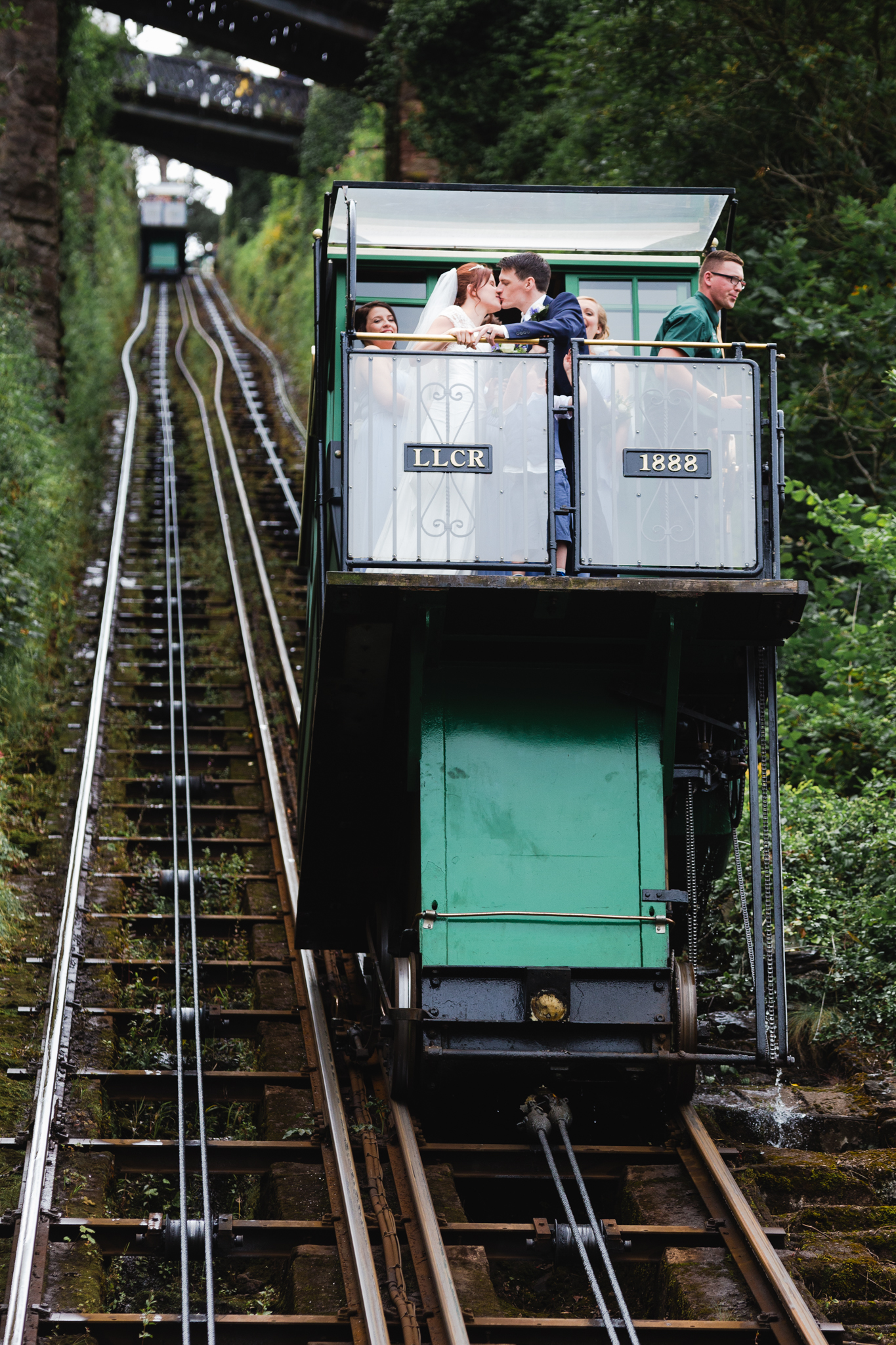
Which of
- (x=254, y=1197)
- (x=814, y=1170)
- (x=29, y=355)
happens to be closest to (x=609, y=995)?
(x=814, y=1170)

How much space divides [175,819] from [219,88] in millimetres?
37725

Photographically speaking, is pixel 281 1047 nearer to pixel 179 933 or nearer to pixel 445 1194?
pixel 179 933

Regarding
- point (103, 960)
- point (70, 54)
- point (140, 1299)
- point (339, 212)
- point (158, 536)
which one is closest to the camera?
point (140, 1299)

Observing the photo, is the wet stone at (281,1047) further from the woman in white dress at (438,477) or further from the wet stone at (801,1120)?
the woman in white dress at (438,477)

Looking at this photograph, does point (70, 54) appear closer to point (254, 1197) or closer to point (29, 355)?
point (29, 355)

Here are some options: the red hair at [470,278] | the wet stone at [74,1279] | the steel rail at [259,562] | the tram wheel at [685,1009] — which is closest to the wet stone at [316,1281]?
the wet stone at [74,1279]

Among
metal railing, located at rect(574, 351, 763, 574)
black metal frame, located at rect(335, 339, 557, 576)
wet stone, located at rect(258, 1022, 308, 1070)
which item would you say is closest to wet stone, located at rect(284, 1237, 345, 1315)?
wet stone, located at rect(258, 1022, 308, 1070)

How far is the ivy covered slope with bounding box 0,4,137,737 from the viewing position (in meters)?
12.6

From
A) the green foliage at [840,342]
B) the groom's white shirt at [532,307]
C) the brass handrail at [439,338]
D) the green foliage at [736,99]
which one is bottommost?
the brass handrail at [439,338]

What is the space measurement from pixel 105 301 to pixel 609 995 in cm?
3137

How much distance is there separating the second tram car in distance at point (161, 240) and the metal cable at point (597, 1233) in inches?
2084

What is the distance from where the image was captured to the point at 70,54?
2570cm

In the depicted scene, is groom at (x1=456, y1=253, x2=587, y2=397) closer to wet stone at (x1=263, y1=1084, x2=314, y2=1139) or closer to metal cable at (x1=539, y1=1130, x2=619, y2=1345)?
metal cable at (x1=539, y1=1130, x2=619, y2=1345)

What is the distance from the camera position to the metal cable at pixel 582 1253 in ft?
16.1
